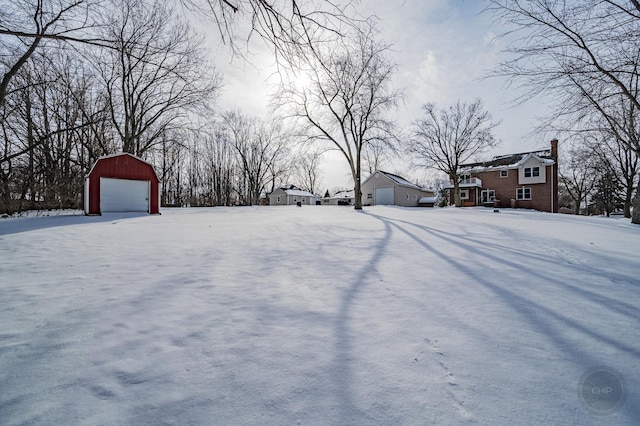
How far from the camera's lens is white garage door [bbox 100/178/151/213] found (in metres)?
12.1

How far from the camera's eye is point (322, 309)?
2523 millimetres

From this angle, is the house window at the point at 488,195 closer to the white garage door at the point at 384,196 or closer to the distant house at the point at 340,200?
the white garage door at the point at 384,196

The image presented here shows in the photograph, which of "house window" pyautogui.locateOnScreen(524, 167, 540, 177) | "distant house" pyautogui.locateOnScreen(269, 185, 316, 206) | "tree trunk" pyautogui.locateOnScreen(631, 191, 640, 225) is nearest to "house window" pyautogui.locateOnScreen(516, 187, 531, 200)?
"house window" pyautogui.locateOnScreen(524, 167, 540, 177)

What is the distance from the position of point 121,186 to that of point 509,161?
34780 millimetres

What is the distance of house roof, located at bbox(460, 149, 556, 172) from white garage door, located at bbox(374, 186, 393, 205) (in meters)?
10.3

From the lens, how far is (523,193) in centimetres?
2670

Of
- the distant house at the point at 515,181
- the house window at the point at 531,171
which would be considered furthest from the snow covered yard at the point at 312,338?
the house window at the point at 531,171

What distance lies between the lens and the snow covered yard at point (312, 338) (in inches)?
54.1

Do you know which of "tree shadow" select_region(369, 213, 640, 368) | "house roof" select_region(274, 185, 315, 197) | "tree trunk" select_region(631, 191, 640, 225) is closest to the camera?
"tree shadow" select_region(369, 213, 640, 368)

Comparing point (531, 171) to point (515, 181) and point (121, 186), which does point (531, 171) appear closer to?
point (515, 181)

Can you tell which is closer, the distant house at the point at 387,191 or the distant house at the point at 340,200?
the distant house at the point at 387,191

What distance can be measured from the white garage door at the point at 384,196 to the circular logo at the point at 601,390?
28.7 meters

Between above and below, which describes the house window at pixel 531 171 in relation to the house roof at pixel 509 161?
below

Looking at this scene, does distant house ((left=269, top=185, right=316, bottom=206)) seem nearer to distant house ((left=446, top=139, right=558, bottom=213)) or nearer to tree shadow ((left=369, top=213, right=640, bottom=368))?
distant house ((left=446, top=139, right=558, bottom=213))
